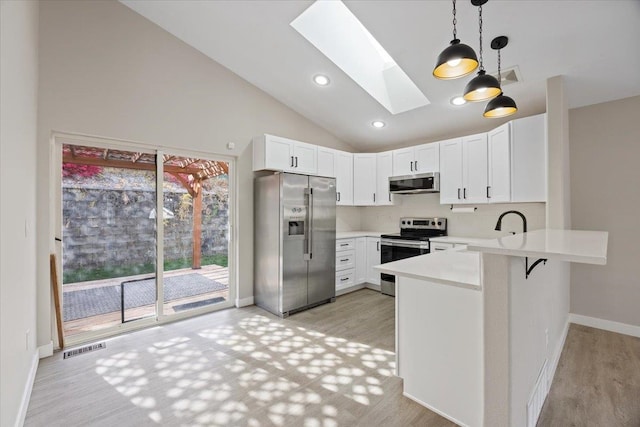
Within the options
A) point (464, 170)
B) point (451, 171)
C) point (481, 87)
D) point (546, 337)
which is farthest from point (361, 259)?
point (481, 87)

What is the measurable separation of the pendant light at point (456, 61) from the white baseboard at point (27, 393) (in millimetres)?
3454

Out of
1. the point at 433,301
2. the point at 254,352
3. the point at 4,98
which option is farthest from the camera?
the point at 254,352

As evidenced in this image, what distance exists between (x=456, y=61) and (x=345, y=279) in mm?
3619

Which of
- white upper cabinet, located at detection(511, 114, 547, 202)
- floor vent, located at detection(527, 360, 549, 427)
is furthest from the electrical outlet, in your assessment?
white upper cabinet, located at detection(511, 114, 547, 202)

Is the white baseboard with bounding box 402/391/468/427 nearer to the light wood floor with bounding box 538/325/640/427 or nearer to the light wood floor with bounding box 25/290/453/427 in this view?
the light wood floor with bounding box 25/290/453/427

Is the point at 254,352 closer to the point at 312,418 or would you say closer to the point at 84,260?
the point at 312,418

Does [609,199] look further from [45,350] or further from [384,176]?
[45,350]

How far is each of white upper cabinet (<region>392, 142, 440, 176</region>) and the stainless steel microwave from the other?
0.10 meters

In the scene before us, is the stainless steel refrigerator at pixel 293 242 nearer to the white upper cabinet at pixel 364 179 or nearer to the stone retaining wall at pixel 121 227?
the stone retaining wall at pixel 121 227

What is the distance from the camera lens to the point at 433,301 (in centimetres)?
192

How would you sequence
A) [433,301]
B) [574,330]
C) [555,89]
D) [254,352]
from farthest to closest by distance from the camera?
[574,330] → [555,89] → [254,352] → [433,301]

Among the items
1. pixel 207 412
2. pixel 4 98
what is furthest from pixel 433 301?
pixel 4 98

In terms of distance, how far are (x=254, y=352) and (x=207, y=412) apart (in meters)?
0.85

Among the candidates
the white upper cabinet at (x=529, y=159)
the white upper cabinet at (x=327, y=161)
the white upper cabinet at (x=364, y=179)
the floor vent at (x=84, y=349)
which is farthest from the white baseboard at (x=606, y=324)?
the floor vent at (x=84, y=349)
